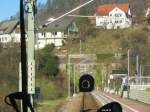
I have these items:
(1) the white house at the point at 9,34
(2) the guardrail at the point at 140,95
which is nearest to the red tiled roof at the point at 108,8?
(2) the guardrail at the point at 140,95

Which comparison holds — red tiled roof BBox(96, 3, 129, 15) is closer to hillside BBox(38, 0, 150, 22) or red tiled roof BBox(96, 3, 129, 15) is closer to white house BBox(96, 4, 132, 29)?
white house BBox(96, 4, 132, 29)

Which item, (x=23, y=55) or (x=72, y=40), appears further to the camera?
(x=72, y=40)

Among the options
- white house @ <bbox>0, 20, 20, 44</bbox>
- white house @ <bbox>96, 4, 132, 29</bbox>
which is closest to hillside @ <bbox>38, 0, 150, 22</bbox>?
white house @ <bbox>96, 4, 132, 29</bbox>

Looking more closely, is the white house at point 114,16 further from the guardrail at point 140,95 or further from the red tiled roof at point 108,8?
the guardrail at point 140,95

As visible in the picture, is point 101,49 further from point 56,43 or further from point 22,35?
point 22,35

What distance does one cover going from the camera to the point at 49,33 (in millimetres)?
145375

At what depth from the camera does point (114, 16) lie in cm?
16825

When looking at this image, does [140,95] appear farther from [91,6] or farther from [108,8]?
[91,6]

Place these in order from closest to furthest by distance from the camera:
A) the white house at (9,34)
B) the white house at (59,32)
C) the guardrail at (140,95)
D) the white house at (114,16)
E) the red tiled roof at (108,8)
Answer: the white house at (9,34) < the guardrail at (140,95) < the white house at (59,32) < the white house at (114,16) < the red tiled roof at (108,8)

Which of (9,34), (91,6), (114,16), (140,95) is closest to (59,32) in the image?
(114,16)

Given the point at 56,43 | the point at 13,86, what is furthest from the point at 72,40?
the point at 13,86

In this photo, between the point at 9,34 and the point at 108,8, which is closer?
the point at 9,34

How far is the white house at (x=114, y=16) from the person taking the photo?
162 meters

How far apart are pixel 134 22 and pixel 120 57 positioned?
3864 cm
